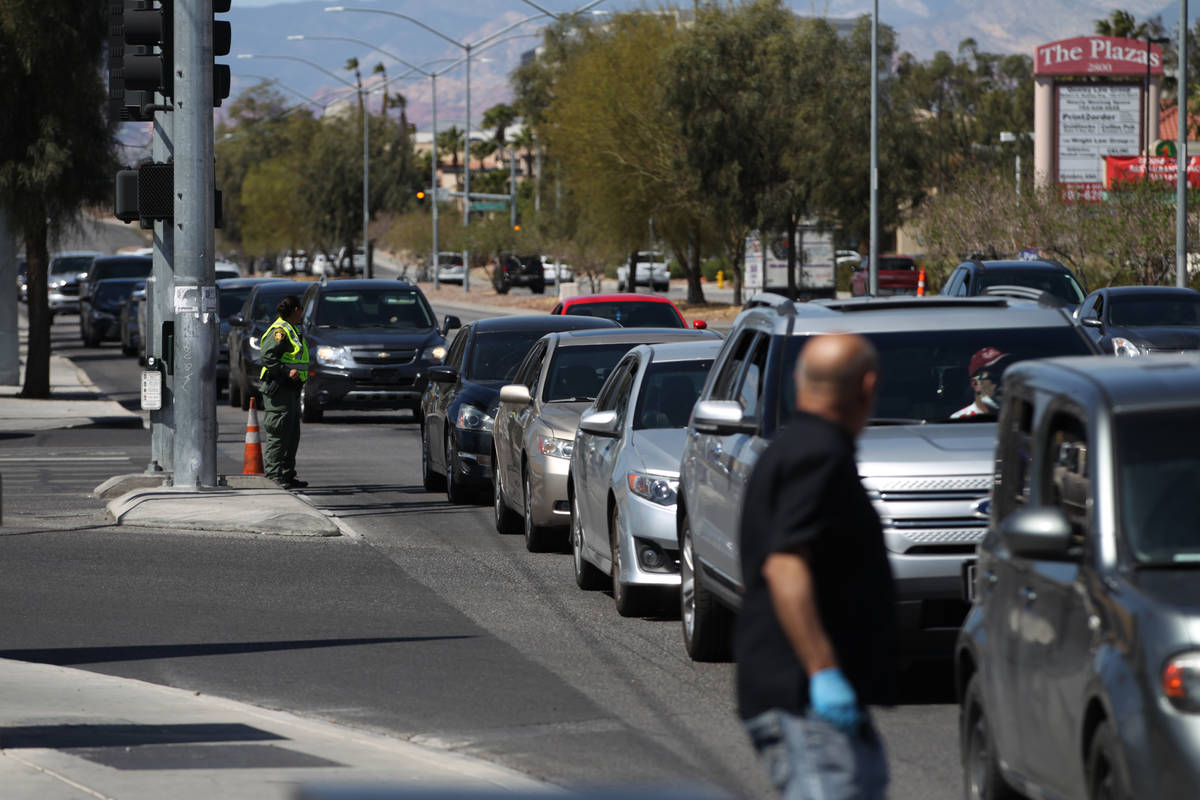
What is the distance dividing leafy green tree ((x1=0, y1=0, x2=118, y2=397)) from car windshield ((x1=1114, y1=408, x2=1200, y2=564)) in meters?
25.7

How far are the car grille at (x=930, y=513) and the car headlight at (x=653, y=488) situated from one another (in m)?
2.71

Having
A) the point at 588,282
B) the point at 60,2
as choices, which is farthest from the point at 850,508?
the point at 588,282

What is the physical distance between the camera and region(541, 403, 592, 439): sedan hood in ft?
47.2

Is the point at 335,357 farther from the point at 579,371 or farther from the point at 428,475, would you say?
the point at 579,371

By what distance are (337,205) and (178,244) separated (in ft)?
303

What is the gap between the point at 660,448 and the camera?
11.7 metres

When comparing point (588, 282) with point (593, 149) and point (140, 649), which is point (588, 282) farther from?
point (140, 649)

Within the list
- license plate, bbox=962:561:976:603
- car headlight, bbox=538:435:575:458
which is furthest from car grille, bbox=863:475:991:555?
car headlight, bbox=538:435:575:458

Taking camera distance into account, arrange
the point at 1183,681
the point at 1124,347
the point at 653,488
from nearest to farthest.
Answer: the point at 1183,681, the point at 653,488, the point at 1124,347

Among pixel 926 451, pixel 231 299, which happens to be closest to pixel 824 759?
pixel 926 451

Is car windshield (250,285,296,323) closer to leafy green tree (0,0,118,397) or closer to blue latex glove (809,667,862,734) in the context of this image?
Result: leafy green tree (0,0,118,397)

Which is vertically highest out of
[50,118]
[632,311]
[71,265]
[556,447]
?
[50,118]

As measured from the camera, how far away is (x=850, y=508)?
A: 461 cm

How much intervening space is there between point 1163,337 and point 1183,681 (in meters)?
20.9
